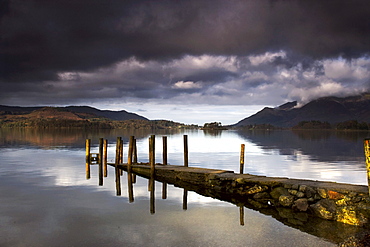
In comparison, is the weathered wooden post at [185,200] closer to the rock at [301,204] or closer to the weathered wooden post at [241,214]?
the weathered wooden post at [241,214]

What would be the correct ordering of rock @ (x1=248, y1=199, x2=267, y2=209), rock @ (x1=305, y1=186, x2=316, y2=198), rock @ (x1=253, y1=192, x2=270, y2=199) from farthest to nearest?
rock @ (x1=253, y1=192, x2=270, y2=199) < rock @ (x1=248, y1=199, x2=267, y2=209) < rock @ (x1=305, y1=186, x2=316, y2=198)

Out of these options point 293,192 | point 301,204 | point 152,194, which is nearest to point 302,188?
point 293,192

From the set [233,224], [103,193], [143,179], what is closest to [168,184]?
[143,179]

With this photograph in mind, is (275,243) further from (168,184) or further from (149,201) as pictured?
(168,184)

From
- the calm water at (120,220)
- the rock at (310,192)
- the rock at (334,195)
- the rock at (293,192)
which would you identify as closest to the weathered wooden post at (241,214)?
the calm water at (120,220)

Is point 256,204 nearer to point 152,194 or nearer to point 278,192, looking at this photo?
point 278,192

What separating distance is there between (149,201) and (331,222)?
8.78 m

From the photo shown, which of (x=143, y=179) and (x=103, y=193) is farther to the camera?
(x=143, y=179)

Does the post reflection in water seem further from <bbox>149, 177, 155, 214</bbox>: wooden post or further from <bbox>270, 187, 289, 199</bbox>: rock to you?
<bbox>270, 187, 289, 199</bbox>: rock

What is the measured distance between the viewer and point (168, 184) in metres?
22.8

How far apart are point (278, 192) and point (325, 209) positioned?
10.2ft

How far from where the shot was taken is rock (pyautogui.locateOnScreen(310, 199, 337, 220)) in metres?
14.4

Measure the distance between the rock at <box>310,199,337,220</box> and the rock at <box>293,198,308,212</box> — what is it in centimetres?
35

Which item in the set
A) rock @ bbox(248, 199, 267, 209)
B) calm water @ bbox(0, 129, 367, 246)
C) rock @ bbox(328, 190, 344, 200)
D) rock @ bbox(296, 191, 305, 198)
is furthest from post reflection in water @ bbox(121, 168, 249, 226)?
rock @ bbox(328, 190, 344, 200)
